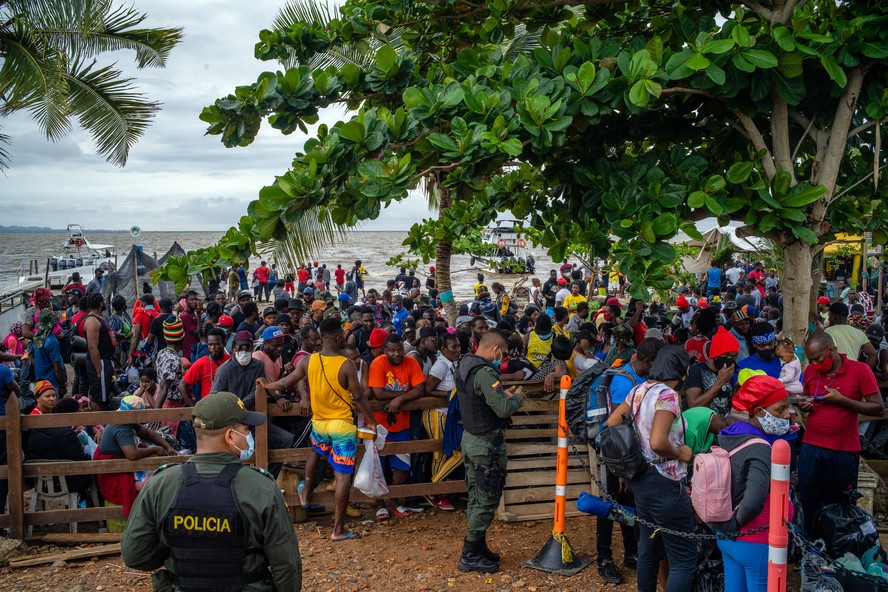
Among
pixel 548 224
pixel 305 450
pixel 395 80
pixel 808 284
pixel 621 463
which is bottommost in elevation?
pixel 305 450

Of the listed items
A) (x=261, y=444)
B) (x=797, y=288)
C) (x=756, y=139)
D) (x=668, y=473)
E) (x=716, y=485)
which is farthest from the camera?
(x=261, y=444)

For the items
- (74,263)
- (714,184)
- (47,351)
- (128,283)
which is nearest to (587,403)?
(714,184)

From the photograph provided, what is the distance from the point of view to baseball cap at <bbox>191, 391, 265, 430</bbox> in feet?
10.6

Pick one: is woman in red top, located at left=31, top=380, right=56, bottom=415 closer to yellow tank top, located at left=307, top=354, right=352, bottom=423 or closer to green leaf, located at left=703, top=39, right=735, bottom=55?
yellow tank top, located at left=307, top=354, right=352, bottom=423

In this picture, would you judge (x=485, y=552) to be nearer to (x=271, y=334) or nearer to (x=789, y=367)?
(x=789, y=367)

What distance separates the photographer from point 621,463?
442 cm

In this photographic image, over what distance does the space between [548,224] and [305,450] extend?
303 cm

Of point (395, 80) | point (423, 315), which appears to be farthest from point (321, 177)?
point (423, 315)

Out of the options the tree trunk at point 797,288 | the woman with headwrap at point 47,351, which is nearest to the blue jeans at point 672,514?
the tree trunk at point 797,288

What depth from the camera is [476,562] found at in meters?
5.70

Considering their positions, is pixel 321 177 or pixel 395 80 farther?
pixel 395 80

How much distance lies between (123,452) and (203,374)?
1.21 metres

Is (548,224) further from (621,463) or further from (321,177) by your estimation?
(621,463)

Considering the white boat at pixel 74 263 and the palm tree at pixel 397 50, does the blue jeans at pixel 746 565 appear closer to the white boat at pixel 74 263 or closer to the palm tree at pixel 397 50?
the palm tree at pixel 397 50
